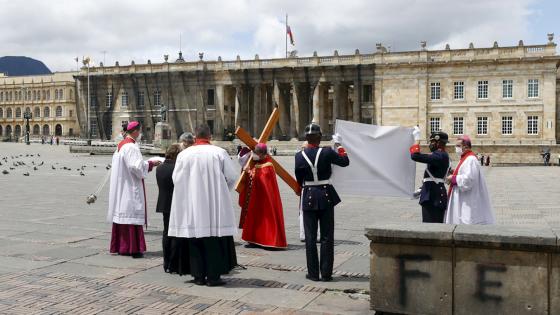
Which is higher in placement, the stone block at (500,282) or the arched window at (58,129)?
the arched window at (58,129)

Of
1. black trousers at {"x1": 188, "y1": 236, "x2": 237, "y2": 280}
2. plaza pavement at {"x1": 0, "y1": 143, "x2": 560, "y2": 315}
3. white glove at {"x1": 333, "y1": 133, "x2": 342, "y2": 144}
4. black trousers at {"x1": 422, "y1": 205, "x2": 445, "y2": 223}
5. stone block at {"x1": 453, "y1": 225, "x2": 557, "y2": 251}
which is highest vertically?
white glove at {"x1": 333, "y1": 133, "x2": 342, "y2": 144}

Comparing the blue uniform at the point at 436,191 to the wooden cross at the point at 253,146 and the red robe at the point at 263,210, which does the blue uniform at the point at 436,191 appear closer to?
the wooden cross at the point at 253,146

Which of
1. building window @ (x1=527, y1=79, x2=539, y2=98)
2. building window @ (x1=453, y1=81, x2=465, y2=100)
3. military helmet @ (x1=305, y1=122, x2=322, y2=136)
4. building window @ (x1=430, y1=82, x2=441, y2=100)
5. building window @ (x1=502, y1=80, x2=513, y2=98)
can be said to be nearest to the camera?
military helmet @ (x1=305, y1=122, x2=322, y2=136)

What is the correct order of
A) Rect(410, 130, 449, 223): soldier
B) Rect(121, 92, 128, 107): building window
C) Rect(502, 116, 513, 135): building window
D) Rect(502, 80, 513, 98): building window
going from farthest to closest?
Rect(121, 92, 128, 107): building window < Rect(502, 116, 513, 135): building window < Rect(502, 80, 513, 98): building window < Rect(410, 130, 449, 223): soldier

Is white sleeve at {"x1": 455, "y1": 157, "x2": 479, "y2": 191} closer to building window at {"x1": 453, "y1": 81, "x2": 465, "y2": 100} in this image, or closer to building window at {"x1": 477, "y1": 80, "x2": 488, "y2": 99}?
building window at {"x1": 477, "y1": 80, "x2": 488, "y2": 99}

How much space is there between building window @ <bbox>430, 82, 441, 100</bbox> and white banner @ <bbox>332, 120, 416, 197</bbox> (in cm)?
5731

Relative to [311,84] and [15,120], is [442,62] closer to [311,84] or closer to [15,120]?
[311,84]

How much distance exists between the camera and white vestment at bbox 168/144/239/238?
700cm

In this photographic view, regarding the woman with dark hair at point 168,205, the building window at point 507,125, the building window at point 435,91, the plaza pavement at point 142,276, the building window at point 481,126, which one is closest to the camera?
the plaza pavement at point 142,276

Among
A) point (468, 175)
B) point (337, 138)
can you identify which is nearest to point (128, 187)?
point (337, 138)

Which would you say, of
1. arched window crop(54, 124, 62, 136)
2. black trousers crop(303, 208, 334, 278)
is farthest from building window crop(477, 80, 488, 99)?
arched window crop(54, 124, 62, 136)

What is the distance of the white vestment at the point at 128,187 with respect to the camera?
8.56 metres

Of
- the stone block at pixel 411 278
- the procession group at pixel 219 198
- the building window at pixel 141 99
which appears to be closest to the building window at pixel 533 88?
the building window at pixel 141 99

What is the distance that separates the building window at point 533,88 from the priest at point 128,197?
57.6 metres
